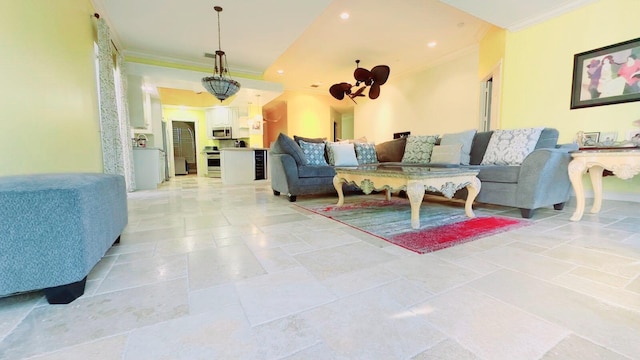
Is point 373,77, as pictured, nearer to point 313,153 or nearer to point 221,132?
point 313,153

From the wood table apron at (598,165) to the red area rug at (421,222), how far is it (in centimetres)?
59

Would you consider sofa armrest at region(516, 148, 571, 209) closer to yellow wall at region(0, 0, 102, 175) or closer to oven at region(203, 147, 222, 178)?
yellow wall at region(0, 0, 102, 175)

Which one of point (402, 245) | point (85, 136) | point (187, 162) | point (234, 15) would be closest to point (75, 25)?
point (85, 136)

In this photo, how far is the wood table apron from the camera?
6.77 ft

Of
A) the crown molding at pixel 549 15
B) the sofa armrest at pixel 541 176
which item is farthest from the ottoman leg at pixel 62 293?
the crown molding at pixel 549 15

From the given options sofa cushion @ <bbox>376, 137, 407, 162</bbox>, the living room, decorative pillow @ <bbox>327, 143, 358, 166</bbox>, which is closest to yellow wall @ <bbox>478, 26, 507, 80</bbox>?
the living room

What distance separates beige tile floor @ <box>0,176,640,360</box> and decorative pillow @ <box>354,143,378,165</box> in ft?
9.03

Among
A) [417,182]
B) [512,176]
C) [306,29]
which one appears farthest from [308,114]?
[417,182]

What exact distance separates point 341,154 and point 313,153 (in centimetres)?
49

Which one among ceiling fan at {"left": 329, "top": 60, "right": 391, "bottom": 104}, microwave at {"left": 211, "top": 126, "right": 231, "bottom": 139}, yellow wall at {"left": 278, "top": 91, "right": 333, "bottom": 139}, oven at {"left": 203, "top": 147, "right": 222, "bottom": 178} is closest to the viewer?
ceiling fan at {"left": 329, "top": 60, "right": 391, "bottom": 104}

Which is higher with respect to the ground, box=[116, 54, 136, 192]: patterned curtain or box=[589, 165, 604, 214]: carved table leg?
box=[116, 54, 136, 192]: patterned curtain

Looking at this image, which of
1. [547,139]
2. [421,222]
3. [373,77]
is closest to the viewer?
[421,222]

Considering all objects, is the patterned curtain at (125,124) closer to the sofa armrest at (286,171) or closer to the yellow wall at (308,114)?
the sofa armrest at (286,171)

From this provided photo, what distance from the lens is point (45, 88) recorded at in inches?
78.9
